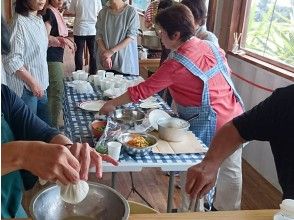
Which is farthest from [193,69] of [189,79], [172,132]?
[172,132]

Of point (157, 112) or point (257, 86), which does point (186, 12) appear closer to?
point (157, 112)

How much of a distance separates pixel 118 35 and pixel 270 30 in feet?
4.33

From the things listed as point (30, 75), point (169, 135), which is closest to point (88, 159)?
point (169, 135)

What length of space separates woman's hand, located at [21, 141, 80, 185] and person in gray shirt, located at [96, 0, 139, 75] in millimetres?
2588

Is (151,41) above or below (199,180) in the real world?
below

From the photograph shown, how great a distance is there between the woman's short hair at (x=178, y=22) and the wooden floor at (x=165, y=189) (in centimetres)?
116

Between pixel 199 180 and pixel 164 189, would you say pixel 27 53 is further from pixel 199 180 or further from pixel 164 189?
pixel 199 180

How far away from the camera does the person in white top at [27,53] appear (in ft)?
7.79

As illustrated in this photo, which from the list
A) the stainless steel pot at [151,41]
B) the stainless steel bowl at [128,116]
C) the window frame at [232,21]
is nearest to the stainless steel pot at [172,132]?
the stainless steel bowl at [128,116]

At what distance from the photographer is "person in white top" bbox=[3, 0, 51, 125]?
2.38 meters

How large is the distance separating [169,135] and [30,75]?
1119mm

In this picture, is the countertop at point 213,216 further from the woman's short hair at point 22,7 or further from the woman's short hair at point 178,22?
the woman's short hair at point 22,7

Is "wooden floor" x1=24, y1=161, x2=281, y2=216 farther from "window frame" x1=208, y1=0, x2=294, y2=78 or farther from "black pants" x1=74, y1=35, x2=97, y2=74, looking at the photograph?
"black pants" x1=74, y1=35, x2=97, y2=74

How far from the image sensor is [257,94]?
10.4 feet
